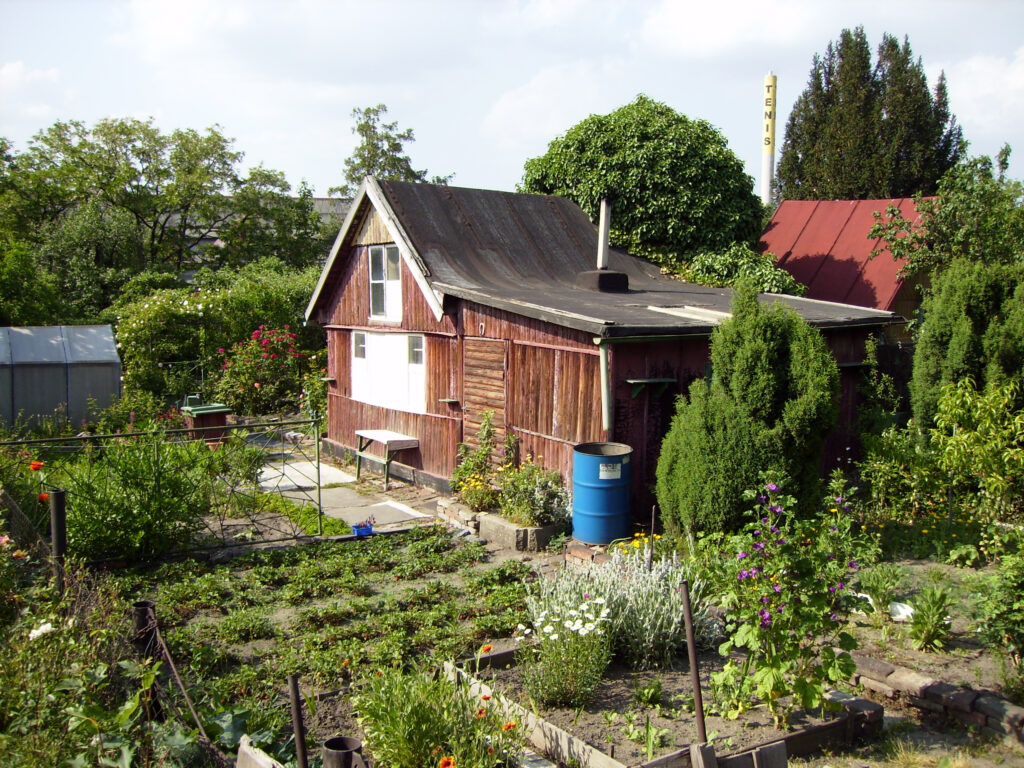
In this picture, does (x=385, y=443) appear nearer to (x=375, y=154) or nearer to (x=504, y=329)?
(x=504, y=329)

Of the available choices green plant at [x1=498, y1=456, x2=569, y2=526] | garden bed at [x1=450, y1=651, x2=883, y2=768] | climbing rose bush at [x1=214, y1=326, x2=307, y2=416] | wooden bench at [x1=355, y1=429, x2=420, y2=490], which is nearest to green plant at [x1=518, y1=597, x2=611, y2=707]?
garden bed at [x1=450, y1=651, x2=883, y2=768]

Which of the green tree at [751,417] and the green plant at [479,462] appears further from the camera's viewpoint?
the green plant at [479,462]

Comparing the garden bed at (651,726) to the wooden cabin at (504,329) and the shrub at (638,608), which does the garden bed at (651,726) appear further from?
the wooden cabin at (504,329)

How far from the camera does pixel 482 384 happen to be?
12078 mm

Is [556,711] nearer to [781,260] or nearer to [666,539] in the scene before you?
[666,539]

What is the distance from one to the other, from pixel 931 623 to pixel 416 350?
9464 mm

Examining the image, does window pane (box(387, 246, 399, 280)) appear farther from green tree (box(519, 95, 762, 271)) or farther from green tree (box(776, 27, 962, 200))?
green tree (box(776, 27, 962, 200))

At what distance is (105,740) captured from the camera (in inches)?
165

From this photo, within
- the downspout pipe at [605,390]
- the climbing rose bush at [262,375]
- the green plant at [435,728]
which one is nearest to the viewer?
the green plant at [435,728]

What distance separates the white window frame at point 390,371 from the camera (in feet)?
45.2

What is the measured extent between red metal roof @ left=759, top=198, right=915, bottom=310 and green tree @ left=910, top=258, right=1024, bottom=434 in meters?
8.19

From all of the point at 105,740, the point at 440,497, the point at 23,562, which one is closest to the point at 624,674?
the point at 105,740

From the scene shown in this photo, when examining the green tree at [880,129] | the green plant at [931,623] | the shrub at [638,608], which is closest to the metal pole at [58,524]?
the shrub at [638,608]

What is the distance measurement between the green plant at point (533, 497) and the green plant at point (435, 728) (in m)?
4.99
